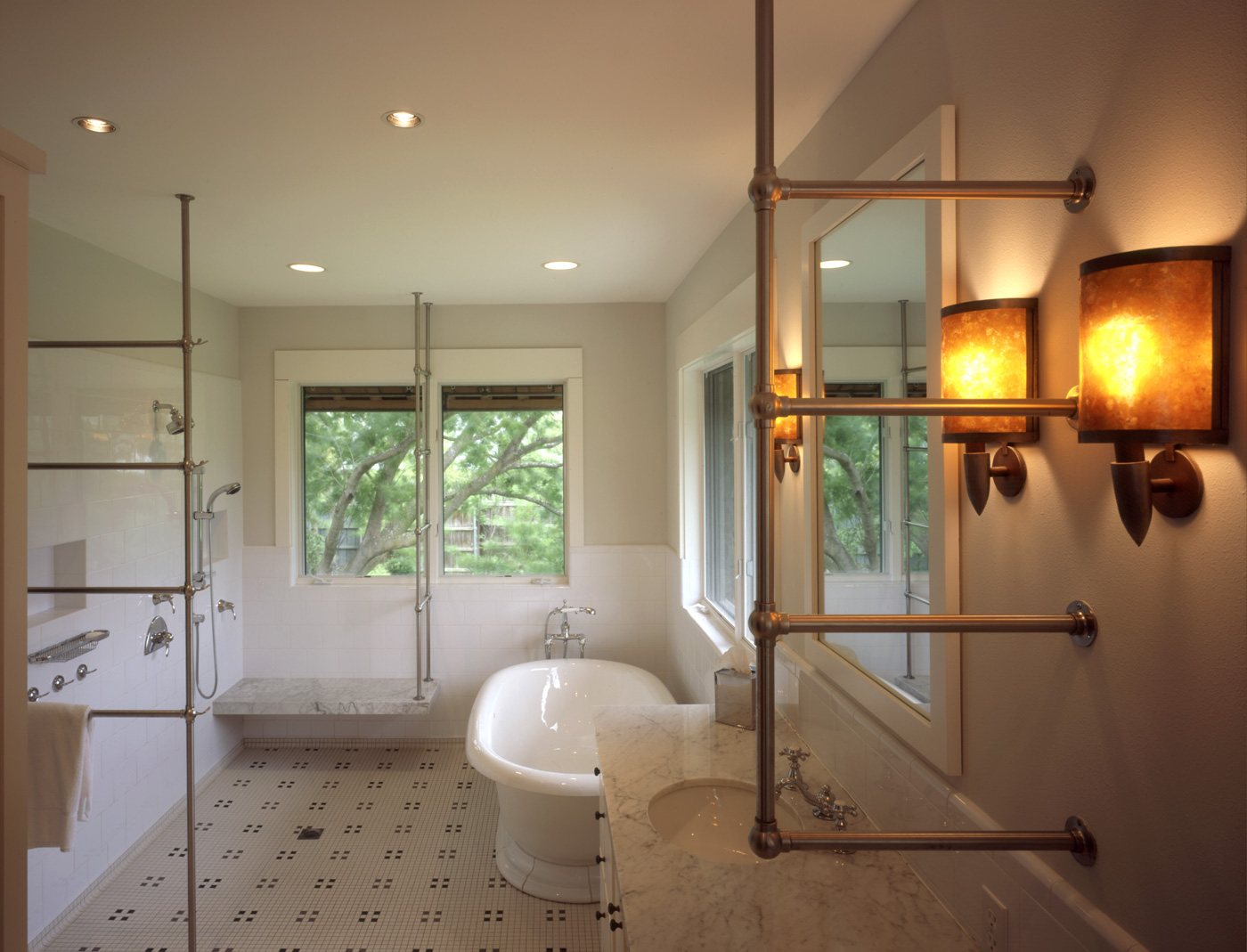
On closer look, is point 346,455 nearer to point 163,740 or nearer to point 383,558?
point 383,558

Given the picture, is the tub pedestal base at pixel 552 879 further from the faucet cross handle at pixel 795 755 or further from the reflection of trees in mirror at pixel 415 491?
the reflection of trees in mirror at pixel 415 491

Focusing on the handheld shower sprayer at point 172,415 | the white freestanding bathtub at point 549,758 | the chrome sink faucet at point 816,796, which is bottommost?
the white freestanding bathtub at point 549,758

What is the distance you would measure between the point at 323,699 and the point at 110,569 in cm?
140

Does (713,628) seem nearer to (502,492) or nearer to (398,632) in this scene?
(502,492)

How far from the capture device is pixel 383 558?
492 centimetres

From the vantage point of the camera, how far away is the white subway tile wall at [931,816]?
3.61 feet

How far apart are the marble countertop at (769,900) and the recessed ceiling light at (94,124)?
2235mm

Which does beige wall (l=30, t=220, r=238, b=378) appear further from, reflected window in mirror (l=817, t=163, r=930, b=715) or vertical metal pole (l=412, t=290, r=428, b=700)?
reflected window in mirror (l=817, t=163, r=930, b=715)

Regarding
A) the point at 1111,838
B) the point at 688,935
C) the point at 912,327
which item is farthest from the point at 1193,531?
the point at 688,935

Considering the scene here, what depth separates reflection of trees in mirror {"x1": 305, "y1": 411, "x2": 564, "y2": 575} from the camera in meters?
4.91

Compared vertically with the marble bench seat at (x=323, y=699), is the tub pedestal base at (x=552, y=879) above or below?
below

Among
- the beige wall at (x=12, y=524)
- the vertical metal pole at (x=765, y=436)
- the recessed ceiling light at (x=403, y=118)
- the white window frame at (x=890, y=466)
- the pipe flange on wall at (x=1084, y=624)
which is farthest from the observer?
the recessed ceiling light at (x=403, y=118)

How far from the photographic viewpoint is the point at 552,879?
127 inches

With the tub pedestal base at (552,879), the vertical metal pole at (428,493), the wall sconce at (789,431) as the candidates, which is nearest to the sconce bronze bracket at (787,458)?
the wall sconce at (789,431)
